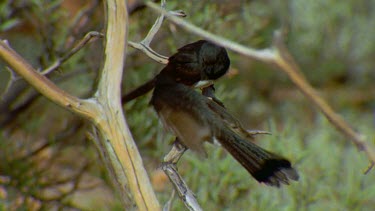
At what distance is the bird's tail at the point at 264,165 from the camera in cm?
175

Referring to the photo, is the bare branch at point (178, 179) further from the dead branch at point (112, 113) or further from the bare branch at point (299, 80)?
the bare branch at point (299, 80)

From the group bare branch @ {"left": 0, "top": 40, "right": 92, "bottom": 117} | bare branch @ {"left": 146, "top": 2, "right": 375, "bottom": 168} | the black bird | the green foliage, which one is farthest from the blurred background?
bare branch @ {"left": 146, "top": 2, "right": 375, "bottom": 168}

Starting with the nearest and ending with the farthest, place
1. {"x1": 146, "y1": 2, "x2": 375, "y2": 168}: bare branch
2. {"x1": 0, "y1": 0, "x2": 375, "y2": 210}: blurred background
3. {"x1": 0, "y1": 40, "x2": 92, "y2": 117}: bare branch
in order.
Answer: {"x1": 146, "y1": 2, "x2": 375, "y2": 168}: bare branch
{"x1": 0, "y1": 40, "x2": 92, "y2": 117}: bare branch
{"x1": 0, "y1": 0, "x2": 375, "y2": 210}: blurred background

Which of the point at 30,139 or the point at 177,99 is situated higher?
the point at 177,99

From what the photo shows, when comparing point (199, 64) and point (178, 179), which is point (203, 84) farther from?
point (178, 179)

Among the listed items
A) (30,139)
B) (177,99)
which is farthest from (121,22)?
(30,139)

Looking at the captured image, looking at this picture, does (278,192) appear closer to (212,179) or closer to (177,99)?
(212,179)

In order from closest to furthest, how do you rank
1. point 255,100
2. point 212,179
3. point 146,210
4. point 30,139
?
point 146,210 → point 212,179 → point 30,139 → point 255,100

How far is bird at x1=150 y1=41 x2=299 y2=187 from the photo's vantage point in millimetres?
1751

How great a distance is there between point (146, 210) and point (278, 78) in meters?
4.21

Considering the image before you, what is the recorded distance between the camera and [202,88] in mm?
1949

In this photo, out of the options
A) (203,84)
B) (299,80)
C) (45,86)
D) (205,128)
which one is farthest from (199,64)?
(299,80)

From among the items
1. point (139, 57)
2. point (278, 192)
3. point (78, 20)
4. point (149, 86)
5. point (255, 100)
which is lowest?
point (255, 100)

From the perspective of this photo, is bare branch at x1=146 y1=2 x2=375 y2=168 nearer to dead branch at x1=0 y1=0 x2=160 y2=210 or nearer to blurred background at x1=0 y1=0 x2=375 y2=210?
dead branch at x1=0 y1=0 x2=160 y2=210
